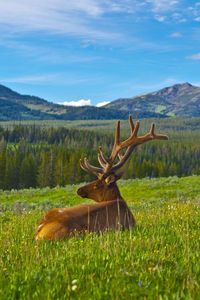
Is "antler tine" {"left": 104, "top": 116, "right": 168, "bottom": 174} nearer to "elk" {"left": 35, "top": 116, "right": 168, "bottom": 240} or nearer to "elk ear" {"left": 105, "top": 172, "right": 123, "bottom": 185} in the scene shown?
"elk" {"left": 35, "top": 116, "right": 168, "bottom": 240}

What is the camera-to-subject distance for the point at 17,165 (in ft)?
380

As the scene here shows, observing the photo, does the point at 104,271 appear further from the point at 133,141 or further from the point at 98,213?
the point at 133,141

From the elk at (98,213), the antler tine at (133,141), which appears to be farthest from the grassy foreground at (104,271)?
the antler tine at (133,141)

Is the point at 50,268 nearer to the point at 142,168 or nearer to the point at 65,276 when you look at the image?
the point at 65,276

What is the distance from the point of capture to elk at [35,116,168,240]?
956 cm

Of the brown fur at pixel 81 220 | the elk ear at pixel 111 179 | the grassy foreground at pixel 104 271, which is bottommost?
the brown fur at pixel 81 220

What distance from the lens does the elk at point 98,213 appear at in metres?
9.56

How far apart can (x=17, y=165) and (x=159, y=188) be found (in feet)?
256

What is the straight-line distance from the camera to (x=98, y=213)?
1042 cm

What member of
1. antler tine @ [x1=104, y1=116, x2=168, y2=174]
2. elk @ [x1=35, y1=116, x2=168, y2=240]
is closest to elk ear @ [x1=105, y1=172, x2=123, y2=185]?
elk @ [x1=35, y1=116, x2=168, y2=240]

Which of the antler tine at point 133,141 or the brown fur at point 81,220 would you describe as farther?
the antler tine at point 133,141

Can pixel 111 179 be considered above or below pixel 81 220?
above

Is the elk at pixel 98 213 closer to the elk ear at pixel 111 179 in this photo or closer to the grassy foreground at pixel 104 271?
the elk ear at pixel 111 179

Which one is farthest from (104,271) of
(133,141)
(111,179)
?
(133,141)
